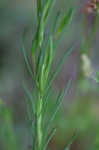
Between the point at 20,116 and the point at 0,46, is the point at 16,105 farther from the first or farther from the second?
the point at 0,46

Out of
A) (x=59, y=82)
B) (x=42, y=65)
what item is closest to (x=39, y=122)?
(x=42, y=65)

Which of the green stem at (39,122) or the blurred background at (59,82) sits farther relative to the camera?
the blurred background at (59,82)

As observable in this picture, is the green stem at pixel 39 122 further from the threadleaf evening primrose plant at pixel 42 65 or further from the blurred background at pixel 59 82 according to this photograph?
the blurred background at pixel 59 82

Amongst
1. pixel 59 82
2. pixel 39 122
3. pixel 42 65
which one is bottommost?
pixel 59 82

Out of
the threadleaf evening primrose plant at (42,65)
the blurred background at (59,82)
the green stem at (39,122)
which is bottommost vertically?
the blurred background at (59,82)

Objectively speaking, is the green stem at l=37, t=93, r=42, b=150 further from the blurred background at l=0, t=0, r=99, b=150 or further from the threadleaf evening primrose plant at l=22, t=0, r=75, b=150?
the blurred background at l=0, t=0, r=99, b=150

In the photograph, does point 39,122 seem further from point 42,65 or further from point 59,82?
point 59,82

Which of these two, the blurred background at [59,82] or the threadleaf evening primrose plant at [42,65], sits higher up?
the threadleaf evening primrose plant at [42,65]

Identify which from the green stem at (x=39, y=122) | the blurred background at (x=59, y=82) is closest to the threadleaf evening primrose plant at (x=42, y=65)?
the green stem at (x=39, y=122)

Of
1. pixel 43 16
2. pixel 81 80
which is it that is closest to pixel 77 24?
pixel 81 80
